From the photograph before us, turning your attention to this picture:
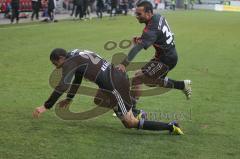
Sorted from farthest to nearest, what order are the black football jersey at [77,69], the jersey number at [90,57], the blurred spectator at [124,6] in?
the blurred spectator at [124,6] → the jersey number at [90,57] → the black football jersey at [77,69]

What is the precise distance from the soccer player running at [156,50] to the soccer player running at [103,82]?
228 mm

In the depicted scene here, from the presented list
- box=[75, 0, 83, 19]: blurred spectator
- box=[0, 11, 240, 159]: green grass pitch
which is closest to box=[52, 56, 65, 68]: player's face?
box=[0, 11, 240, 159]: green grass pitch

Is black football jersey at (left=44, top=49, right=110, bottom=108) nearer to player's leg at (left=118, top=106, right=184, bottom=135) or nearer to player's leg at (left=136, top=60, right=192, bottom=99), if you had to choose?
player's leg at (left=118, top=106, right=184, bottom=135)

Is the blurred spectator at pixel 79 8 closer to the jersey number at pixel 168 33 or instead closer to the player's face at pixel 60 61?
the jersey number at pixel 168 33

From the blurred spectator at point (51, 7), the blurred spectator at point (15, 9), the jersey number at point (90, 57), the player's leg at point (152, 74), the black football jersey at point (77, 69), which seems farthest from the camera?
the blurred spectator at point (51, 7)

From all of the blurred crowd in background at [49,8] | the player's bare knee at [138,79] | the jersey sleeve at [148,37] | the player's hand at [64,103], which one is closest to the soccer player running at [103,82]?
the player's hand at [64,103]

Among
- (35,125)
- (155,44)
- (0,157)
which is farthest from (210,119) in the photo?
(0,157)

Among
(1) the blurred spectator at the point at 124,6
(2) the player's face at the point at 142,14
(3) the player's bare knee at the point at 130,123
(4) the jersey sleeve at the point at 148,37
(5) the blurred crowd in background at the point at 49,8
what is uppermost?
(2) the player's face at the point at 142,14

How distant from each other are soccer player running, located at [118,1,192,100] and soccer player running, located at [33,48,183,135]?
0.75 feet

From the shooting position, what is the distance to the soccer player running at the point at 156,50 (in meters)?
8.02

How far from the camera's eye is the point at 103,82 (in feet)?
25.4

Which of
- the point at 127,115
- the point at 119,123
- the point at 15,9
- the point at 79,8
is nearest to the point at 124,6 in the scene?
the point at 79,8

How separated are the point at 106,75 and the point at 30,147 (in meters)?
1.55

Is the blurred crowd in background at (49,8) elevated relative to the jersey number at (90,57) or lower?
lower
